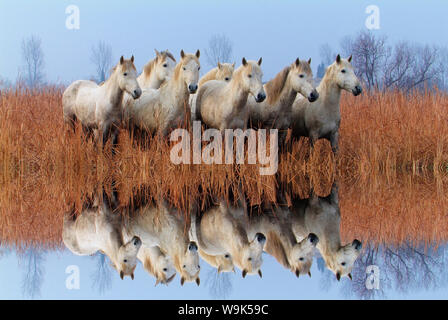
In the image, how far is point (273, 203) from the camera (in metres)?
5.16

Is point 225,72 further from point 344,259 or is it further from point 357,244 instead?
point 344,259

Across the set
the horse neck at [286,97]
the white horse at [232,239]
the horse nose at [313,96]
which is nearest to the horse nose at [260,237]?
the white horse at [232,239]

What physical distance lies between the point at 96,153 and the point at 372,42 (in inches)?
678

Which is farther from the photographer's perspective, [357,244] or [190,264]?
[357,244]

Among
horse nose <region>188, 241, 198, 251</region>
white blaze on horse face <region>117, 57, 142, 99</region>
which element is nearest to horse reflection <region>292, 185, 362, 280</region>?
horse nose <region>188, 241, 198, 251</region>

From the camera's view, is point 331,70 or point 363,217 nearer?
point 363,217

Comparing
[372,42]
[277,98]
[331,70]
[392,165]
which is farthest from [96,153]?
[372,42]

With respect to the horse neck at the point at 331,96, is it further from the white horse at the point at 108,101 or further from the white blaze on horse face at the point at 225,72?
the white horse at the point at 108,101

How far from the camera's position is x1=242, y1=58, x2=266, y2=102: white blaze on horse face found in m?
7.56

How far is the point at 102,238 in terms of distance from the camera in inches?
150

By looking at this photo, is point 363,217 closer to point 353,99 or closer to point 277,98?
point 277,98

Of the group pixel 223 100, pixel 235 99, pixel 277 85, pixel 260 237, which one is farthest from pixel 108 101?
pixel 260 237

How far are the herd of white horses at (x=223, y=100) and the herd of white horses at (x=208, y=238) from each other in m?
3.26

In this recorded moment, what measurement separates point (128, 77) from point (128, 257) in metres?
5.18
